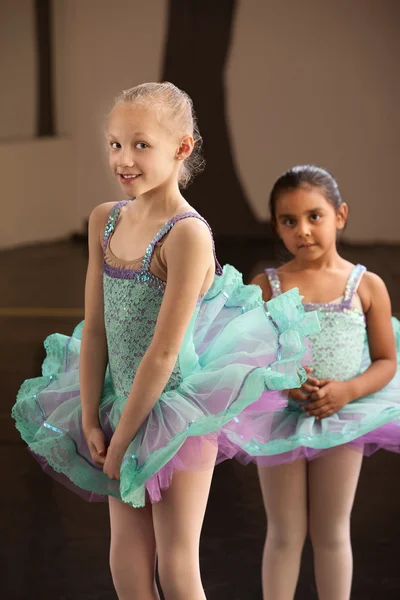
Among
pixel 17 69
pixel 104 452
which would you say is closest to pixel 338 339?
pixel 104 452

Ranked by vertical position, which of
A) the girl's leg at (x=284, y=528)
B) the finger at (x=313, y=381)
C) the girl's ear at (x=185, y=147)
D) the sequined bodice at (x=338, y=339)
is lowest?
the girl's leg at (x=284, y=528)

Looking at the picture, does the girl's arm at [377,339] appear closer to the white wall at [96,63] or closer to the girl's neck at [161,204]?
the girl's neck at [161,204]

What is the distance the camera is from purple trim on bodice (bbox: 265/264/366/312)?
183 cm

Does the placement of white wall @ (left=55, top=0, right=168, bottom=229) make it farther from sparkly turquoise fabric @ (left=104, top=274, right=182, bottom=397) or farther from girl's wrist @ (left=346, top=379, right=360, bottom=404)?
sparkly turquoise fabric @ (left=104, top=274, right=182, bottom=397)

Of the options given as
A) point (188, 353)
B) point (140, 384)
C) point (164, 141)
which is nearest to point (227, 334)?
point (188, 353)

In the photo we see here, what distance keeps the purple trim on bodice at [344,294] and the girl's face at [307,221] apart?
0.07 metres

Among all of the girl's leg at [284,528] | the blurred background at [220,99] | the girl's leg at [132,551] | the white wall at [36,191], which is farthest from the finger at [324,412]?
the white wall at [36,191]

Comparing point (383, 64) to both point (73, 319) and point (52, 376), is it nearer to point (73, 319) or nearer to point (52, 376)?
point (73, 319)

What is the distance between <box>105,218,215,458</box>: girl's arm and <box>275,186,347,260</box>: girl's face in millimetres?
500

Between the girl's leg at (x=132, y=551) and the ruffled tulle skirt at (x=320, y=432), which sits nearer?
the girl's leg at (x=132, y=551)

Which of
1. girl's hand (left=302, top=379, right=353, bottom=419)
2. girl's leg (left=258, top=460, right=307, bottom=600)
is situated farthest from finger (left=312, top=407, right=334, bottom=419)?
girl's leg (left=258, top=460, right=307, bottom=600)

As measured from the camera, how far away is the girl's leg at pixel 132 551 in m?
1.44

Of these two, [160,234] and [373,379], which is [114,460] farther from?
[373,379]

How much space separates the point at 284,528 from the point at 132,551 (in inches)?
16.3
